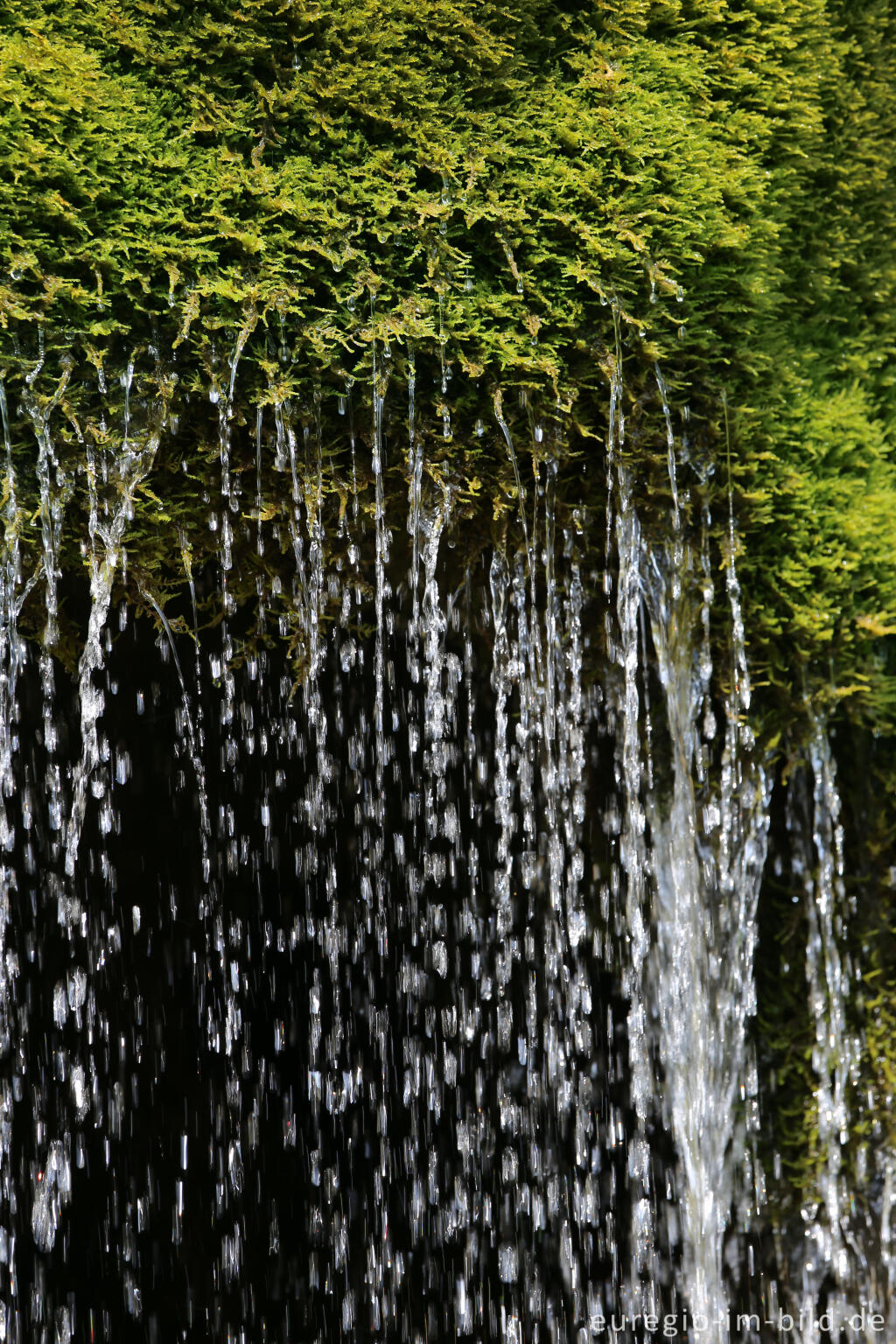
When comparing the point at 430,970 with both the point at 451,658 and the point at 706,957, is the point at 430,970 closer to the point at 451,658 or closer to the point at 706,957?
the point at 706,957

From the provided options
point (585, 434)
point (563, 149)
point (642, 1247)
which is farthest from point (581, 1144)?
point (563, 149)

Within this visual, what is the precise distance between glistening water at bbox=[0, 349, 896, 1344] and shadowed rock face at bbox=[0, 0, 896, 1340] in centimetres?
2

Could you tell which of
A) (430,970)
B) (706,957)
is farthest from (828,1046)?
(430,970)

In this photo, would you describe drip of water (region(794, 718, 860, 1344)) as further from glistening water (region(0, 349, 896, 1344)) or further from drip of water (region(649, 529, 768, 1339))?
drip of water (region(649, 529, 768, 1339))

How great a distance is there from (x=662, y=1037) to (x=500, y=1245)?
0.93 meters

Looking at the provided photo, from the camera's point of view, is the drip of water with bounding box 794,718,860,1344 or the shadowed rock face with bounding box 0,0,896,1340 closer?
the shadowed rock face with bounding box 0,0,896,1340

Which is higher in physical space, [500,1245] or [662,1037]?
[662,1037]

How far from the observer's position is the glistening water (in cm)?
357

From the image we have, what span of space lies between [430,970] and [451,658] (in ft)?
3.49

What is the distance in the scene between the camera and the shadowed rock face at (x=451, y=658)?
10.2ft

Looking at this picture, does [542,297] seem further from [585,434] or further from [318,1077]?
[318,1077]

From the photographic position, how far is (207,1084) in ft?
12.5

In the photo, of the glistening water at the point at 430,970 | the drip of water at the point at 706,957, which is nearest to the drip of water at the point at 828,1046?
the glistening water at the point at 430,970

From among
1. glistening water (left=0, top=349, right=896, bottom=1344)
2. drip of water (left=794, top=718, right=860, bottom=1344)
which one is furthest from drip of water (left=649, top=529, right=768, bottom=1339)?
drip of water (left=794, top=718, right=860, bottom=1344)
